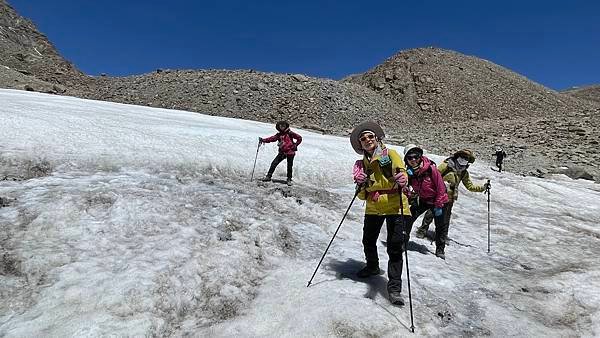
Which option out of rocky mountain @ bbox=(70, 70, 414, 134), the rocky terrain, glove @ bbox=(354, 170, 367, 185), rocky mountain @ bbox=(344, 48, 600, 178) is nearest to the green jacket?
glove @ bbox=(354, 170, 367, 185)

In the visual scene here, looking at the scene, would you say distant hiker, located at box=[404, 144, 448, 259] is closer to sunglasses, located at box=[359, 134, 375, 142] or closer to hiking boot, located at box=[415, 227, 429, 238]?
hiking boot, located at box=[415, 227, 429, 238]

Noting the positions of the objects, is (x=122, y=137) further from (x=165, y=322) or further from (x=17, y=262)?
(x=165, y=322)

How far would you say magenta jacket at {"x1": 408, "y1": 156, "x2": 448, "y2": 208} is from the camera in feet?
27.1

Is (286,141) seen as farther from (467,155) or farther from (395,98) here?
(395,98)

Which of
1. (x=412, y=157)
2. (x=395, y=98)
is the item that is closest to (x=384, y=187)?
(x=412, y=157)

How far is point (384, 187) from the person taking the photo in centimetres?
629

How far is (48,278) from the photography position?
5648mm

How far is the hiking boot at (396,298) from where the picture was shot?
5.83 metres

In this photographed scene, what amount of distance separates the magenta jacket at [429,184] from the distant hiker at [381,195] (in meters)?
2.14

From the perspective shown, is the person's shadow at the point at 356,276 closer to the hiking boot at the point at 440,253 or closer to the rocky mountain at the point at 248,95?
the hiking boot at the point at 440,253

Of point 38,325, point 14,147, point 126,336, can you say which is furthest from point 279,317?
point 14,147

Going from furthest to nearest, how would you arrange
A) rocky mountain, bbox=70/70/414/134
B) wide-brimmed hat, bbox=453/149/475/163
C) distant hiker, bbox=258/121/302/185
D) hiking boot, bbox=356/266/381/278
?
1. rocky mountain, bbox=70/70/414/134
2. distant hiker, bbox=258/121/302/185
3. wide-brimmed hat, bbox=453/149/475/163
4. hiking boot, bbox=356/266/381/278

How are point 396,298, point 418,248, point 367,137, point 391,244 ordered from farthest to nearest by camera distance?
point 418,248 < point 367,137 < point 391,244 < point 396,298

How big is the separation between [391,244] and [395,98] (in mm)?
55621
